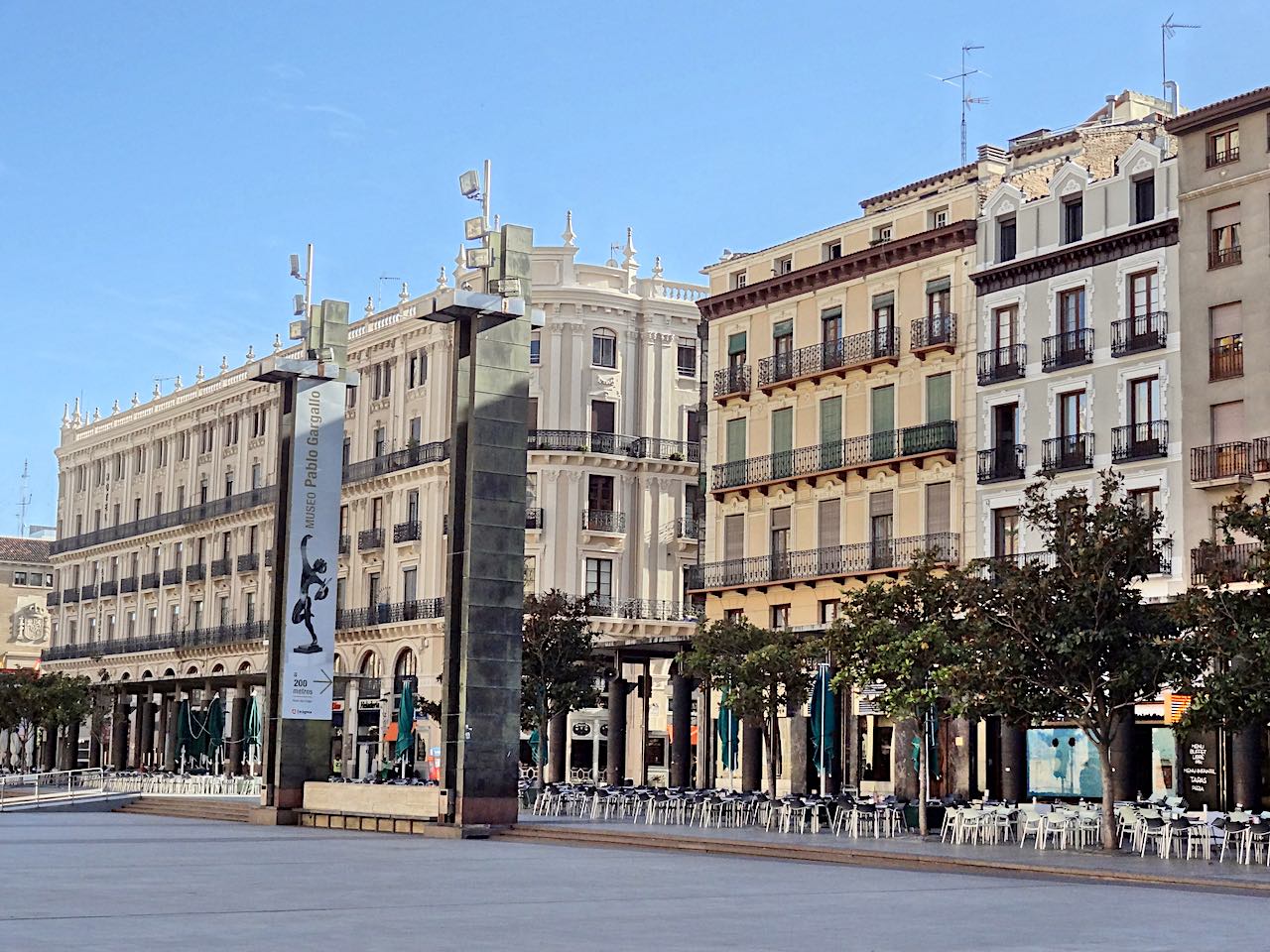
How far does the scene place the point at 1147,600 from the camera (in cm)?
4606

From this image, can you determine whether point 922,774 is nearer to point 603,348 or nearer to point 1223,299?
point 1223,299

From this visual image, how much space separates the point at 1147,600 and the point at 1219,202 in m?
10.5

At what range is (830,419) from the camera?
58.2 metres

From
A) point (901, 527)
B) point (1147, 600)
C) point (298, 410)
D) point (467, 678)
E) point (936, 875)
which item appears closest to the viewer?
point (936, 875)

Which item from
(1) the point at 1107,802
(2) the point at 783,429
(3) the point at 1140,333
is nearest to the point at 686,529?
(2) the point at 783,429

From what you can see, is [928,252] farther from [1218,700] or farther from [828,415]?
→ [1218,700]

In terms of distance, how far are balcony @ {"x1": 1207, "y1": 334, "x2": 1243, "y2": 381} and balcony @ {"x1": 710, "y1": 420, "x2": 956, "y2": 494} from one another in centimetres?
874

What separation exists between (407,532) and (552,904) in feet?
181

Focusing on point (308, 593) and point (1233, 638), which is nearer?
point (1233, 638)

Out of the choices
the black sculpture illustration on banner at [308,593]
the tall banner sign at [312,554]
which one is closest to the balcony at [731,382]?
the tall banner sign at [312,554]

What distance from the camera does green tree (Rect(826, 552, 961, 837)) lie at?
121 ft

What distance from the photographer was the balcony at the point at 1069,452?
163ft

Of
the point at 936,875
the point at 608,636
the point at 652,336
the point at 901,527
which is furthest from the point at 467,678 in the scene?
the point at 652,336

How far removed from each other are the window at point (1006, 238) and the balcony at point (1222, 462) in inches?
363
